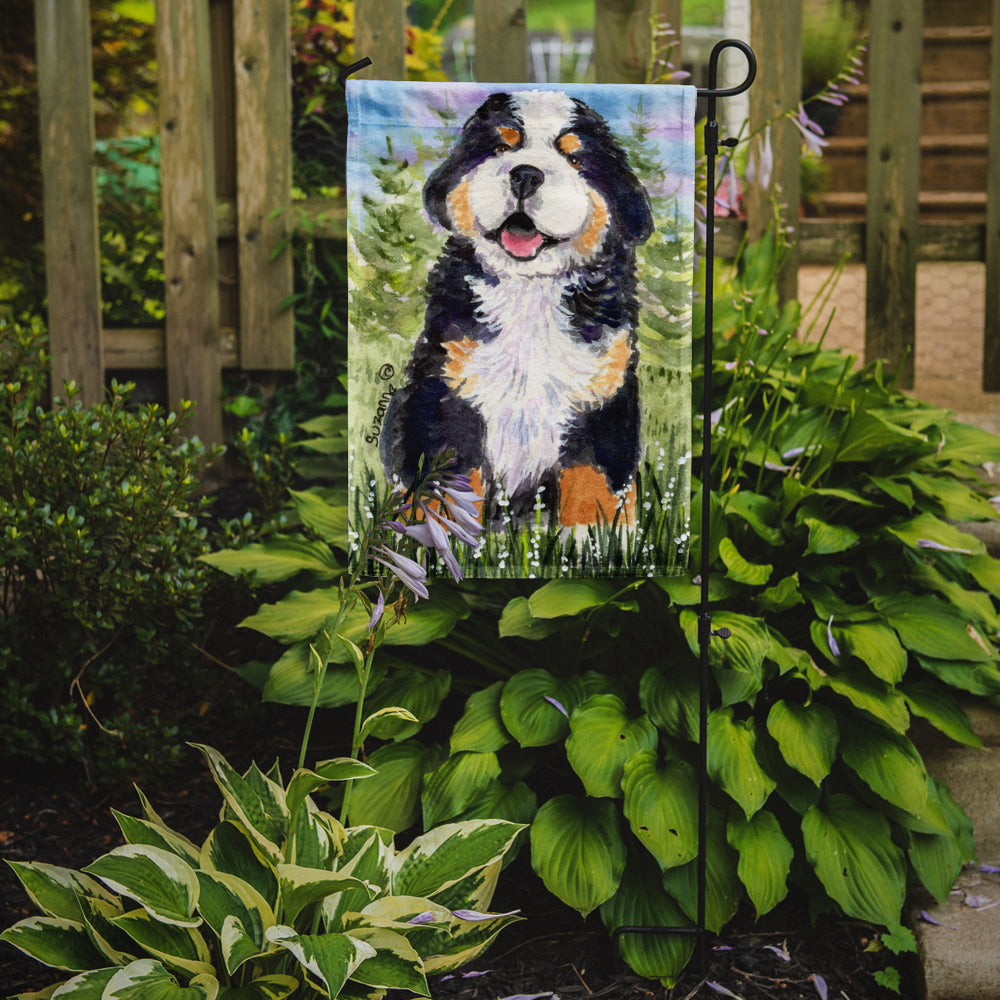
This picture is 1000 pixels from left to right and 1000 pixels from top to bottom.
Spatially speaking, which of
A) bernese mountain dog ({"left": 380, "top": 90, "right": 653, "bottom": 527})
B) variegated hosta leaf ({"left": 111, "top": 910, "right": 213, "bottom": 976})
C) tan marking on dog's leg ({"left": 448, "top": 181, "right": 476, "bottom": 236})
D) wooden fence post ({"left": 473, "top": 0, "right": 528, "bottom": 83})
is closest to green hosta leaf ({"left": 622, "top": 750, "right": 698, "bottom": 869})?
bernese mountain dog ({"left": 380, "top": 90, "right": 653, "bottom": 527})

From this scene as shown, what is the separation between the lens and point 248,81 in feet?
10.8

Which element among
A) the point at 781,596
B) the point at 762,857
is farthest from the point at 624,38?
the point at 762,857

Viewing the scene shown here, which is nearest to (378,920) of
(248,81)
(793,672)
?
(793,672)

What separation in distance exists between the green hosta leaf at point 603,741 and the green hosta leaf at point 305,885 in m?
0.51

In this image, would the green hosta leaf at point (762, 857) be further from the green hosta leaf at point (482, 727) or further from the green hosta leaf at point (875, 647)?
the green hosta leaf at point (482, 727)

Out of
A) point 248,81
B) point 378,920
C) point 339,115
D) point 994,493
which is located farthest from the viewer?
point 339,115

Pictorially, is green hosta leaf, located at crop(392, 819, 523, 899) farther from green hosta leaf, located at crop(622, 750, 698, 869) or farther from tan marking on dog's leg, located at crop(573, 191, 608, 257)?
tan marking on dog's leg, located at crop(573, 191, 608, 257)

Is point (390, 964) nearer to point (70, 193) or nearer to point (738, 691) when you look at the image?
point (738, 691)

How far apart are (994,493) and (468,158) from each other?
1.78 m

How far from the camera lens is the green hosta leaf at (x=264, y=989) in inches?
60.4

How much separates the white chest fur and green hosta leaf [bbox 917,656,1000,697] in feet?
2.98

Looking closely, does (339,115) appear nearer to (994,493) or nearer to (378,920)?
(994,493)

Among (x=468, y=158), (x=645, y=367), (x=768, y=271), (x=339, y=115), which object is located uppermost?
(x=339, y=115)

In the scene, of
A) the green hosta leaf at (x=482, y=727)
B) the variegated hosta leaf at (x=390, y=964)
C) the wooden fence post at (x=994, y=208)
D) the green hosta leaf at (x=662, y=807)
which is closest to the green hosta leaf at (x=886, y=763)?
the green hosta leaf at (x=662, y=807)
